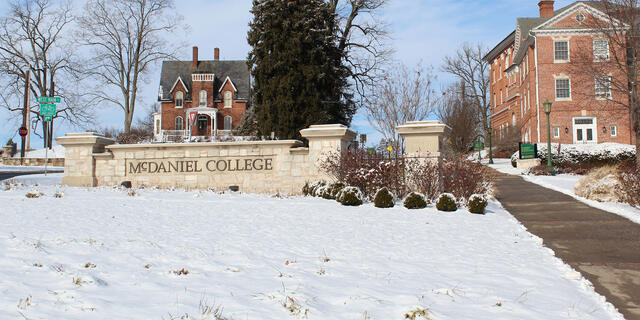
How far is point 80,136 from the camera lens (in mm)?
15781

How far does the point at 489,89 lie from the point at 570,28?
20296mm

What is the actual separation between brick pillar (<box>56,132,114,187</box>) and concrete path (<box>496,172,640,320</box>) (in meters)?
13.2

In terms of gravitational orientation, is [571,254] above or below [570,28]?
below

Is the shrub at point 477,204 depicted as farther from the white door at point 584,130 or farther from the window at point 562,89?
the window at point 562,89

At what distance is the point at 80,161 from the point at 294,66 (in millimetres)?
11767

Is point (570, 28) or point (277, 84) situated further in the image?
point (570, 28)

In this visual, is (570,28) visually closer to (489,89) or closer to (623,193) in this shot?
(489,89)

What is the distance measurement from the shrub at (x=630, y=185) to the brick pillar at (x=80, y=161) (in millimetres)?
15570

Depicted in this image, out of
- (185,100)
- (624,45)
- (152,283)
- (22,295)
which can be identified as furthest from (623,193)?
(185,100)

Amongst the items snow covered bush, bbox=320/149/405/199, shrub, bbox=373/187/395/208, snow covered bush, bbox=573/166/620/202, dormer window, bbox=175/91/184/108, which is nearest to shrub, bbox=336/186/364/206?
shrub, bbox=373/187/395/208

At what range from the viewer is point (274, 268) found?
518cm

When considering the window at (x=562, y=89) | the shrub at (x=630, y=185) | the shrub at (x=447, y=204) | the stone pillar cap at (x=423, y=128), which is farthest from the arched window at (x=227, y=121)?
the shrub at (x=630, y=185)

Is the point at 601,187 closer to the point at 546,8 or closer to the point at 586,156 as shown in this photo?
the point at 586,156

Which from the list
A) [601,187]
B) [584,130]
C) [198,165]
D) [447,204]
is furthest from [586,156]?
[198,165]
